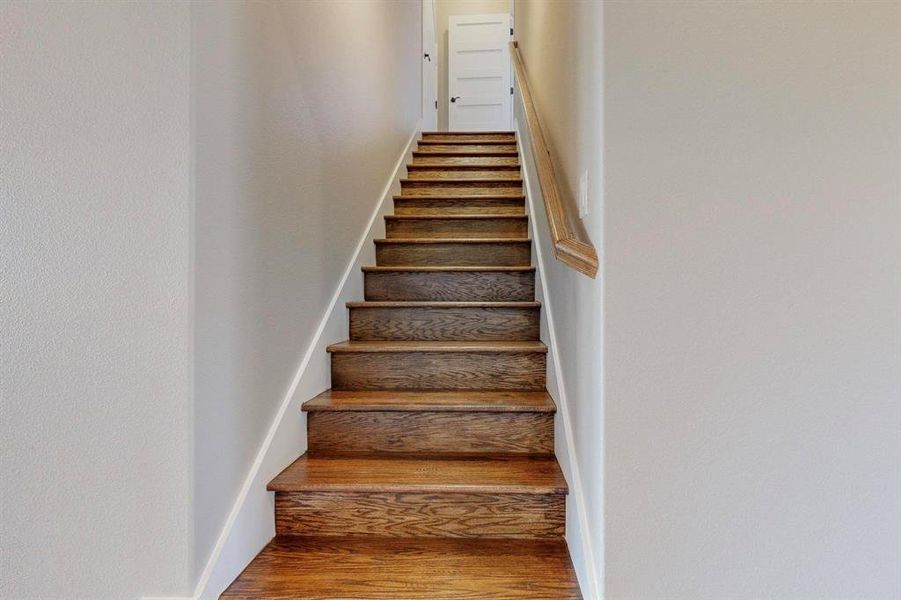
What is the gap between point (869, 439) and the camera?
3.62 feet

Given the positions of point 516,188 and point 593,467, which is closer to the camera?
point 593,467

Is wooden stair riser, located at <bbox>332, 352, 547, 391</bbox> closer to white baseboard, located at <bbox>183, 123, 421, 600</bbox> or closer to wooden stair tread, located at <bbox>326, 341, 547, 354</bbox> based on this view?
wooden stair tread, located at <bbox>326, 341, 547, 354</bbox>

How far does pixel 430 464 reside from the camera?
5.23 ft

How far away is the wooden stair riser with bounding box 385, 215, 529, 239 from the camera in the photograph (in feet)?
9.16

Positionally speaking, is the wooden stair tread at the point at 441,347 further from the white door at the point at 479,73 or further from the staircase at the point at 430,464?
the white door at the point at 479,73

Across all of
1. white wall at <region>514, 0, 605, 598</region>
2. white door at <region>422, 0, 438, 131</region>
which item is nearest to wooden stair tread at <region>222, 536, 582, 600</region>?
white wall at <region>514, 0, 605, 598</region>

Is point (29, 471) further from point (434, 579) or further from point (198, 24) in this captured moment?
point (198, 24)

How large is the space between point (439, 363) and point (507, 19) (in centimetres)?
520

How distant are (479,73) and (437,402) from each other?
5111 mm

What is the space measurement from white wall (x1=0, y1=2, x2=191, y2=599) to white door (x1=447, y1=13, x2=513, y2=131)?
16.7 ft

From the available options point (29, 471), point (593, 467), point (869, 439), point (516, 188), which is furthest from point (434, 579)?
point (516, 188)

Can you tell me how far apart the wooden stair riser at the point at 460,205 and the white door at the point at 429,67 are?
2165 millimetres

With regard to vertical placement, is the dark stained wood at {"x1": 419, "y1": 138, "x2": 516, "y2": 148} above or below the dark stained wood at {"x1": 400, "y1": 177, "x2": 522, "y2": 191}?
above

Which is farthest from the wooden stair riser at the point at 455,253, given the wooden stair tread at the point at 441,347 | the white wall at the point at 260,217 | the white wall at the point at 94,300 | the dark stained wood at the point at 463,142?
the dark stained wood at the point at 463,142
